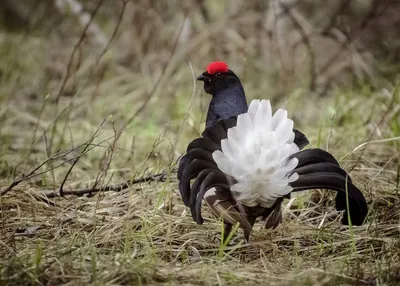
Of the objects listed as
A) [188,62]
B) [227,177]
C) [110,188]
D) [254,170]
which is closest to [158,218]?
[110,188]

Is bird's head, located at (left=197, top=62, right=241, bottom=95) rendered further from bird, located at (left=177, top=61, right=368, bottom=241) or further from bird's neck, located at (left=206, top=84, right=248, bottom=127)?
bird, located at (left=177, top=61, right=368, bottom=241)

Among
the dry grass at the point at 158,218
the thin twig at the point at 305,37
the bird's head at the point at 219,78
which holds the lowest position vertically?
the dry grass at the point at 158,218

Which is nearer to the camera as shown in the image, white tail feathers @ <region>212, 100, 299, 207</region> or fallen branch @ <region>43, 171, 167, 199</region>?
white tail feathers @ <region>212, 100, 299, 207</region>

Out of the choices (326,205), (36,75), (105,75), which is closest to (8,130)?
(105,75)

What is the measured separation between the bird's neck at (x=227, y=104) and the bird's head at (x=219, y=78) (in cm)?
2

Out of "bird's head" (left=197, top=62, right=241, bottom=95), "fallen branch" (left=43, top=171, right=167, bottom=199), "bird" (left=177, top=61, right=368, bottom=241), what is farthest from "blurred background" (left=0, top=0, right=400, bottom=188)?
"bird" (left=177, top=61, right=368, bottom=241)

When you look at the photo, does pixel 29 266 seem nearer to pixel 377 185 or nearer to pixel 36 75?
pixel 377 185

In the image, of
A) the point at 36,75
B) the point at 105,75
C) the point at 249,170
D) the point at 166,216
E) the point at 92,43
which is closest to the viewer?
the point at 249,170

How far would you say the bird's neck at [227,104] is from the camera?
8.77 ft

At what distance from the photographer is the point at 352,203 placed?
2342mm

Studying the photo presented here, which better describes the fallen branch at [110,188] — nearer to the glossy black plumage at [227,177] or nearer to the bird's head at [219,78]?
the bird's head at [219,78]

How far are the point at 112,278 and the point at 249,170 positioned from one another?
0.62 m

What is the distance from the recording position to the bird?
2.22m

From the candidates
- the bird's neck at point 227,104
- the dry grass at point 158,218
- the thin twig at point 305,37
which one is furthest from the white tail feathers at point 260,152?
the thin twig at point 305,37
